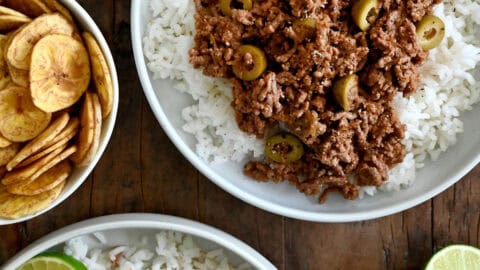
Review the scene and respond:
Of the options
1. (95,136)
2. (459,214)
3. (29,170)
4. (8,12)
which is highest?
(8,12)

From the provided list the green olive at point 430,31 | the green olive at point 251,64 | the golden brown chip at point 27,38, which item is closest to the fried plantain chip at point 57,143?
the golden brown chip at point 27,38

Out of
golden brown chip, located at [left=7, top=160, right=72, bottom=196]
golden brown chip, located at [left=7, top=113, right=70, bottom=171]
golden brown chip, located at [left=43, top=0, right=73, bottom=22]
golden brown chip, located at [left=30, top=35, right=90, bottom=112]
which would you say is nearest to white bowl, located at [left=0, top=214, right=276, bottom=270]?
golden brown chip, located at [left=7, top=160, right=72, bottom=196]

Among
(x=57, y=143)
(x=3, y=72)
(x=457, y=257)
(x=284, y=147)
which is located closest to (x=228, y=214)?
(x=284, y=147)

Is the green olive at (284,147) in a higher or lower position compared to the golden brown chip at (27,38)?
lower

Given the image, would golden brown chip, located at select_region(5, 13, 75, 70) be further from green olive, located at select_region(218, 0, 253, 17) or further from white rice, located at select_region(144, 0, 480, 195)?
green olive, located at select_region(218, 0, 253, 17)

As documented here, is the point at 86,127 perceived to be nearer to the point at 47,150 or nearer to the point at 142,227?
the point at 47,150

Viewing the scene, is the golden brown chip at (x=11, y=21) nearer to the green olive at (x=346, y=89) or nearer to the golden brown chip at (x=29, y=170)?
the golden brown chip at (x=29, y=170)

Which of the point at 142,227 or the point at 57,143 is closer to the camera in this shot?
the point at 57,143
